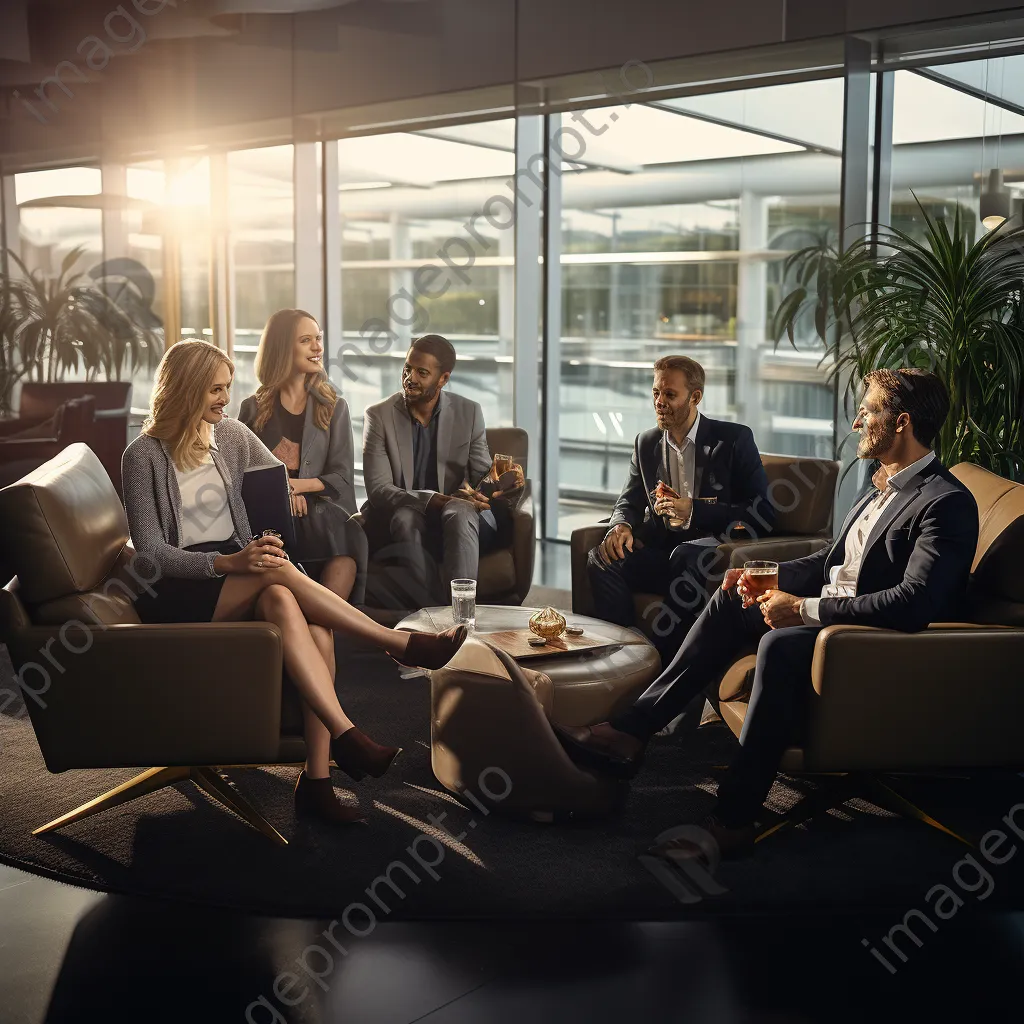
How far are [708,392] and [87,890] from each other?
451 cm

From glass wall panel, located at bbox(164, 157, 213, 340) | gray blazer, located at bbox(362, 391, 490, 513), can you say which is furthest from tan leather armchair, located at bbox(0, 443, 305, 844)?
glass wall panel, located at bbox(164, 157, 213, 340)

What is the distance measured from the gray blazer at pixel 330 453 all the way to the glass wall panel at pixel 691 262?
8.15 feet

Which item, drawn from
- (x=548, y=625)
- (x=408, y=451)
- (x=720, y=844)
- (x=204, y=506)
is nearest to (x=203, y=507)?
(x=204, y=506)

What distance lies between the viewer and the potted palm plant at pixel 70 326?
26.3 ft

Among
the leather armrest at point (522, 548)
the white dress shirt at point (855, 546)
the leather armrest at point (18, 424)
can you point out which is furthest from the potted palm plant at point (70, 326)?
the white dress shirt at point (855, 546)

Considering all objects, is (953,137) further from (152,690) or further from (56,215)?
(56,215)

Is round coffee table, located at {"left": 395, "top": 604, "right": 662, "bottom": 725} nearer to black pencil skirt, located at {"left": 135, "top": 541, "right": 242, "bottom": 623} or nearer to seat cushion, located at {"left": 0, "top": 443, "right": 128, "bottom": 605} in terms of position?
black pencil skirt, located at {"left": 135, "top": 541, "right": 242, "bottom": 623}

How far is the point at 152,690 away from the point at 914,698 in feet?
5.98

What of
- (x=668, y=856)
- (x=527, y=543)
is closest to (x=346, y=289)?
(x=527, y=543)

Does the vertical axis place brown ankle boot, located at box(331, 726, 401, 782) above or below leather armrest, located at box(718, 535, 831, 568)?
below

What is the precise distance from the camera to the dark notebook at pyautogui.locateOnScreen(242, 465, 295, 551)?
3459mm

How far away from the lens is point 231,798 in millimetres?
3104

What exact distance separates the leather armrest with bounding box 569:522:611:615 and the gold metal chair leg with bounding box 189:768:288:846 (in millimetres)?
1556

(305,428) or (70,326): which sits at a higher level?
(70,326)
